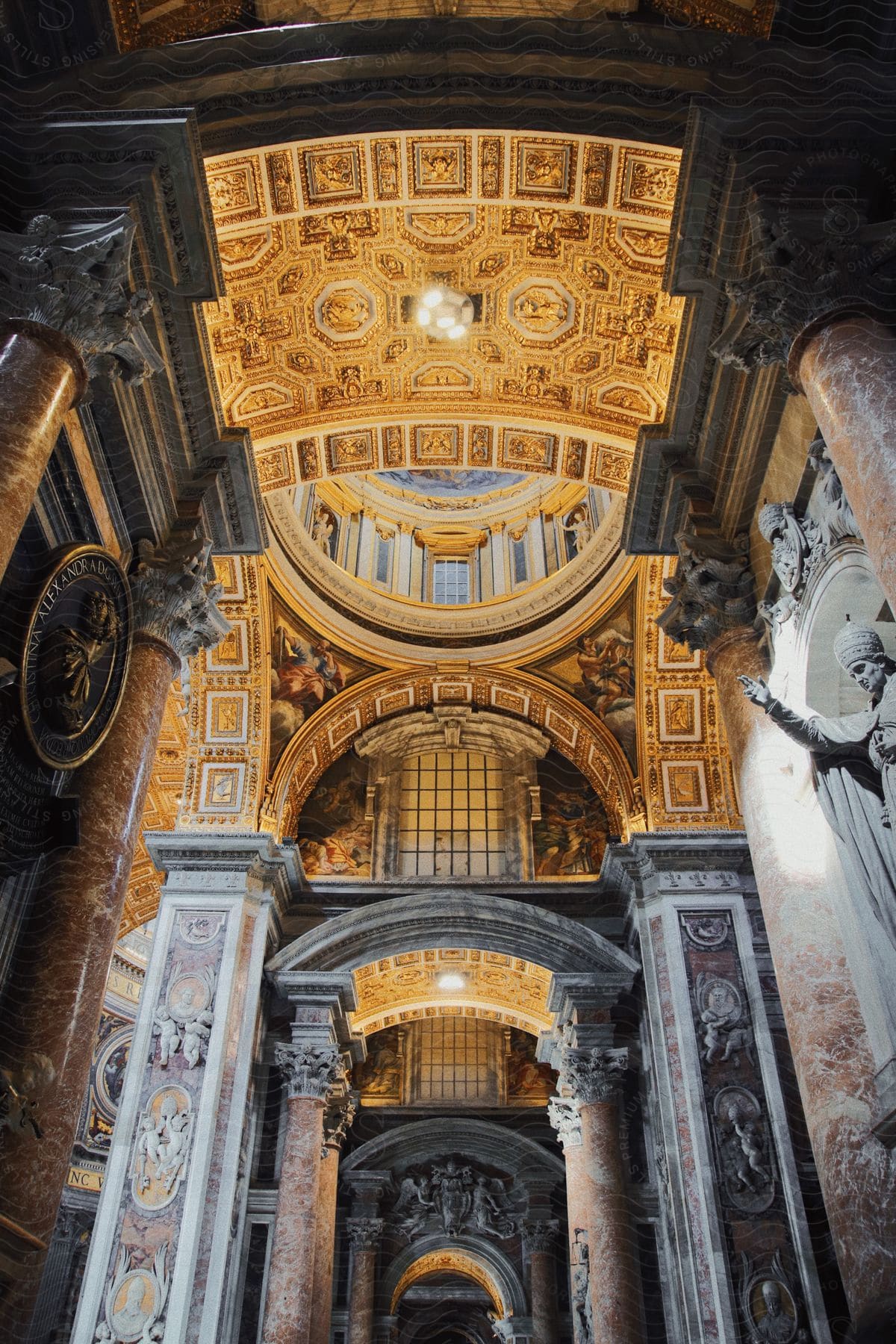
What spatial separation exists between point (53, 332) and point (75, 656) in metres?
2.19

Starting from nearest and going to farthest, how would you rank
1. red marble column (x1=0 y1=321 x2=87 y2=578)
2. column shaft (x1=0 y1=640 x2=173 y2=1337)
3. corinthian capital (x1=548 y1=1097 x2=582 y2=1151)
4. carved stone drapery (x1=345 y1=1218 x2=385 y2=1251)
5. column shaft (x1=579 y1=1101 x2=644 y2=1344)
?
red marble column (x1=0 y1=321 x2=87 y2=578)
column shaft (x1=0 y1=640 x2=173 y2=1337)
column shaft (x1=579 y1=1101 x2=644 y2=1344)
corinthian capital (x1=548 y1=1097 x2=582 y2=1151)
carved stone drapery (x1=345 y1=1218 x2=385 y2=1251)

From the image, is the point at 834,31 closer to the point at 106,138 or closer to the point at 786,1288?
the point at 106,138

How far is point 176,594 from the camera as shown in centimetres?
952

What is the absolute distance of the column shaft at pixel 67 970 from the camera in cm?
660

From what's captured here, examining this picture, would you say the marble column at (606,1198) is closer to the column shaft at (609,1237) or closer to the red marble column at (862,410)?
the column shaft at (609,1237)

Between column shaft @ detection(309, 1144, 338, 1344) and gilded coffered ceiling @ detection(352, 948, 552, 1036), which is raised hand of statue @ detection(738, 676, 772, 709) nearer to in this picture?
gilded coffered ceiling @ detection(352, 948, 552, 1036)

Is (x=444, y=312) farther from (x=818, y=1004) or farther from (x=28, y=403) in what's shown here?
(x=818, y=1004)

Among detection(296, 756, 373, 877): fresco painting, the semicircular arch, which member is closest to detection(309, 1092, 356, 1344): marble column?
detection(296, 756, 373, 877): fresco painting

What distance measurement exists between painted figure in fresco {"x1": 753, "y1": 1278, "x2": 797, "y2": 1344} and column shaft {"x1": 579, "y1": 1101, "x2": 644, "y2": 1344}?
6.06ft

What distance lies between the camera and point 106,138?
814 cm

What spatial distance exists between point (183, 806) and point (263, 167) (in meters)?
9.45

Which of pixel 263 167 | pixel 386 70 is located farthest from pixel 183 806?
pixel 386 70

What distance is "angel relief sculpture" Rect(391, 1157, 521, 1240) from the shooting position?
18656 mm

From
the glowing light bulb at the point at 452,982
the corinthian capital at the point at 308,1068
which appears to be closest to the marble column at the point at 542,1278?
the glowing light bulb at the point at 452,982
